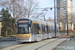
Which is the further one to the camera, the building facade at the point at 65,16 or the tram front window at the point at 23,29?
the building facade at the point at 65,16

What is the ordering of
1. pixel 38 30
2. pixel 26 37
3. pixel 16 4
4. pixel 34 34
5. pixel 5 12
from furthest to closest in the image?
pixel 5 12
pixel 16 4
pixel 38 30
pixel 34 34
pixel 26 37

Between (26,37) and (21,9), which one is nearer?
(26,37)

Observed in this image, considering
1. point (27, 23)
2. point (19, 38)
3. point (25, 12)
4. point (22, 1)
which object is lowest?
point (19, 38)

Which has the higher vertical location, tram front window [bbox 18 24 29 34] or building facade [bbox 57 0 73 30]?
building facade [bbox 57 0 73 30]

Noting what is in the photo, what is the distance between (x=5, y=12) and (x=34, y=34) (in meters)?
33.7

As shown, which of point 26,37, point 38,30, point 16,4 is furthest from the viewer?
point 16,4

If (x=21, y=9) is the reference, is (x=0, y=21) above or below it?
below

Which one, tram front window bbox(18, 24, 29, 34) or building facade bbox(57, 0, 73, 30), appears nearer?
tram front window bbox(18, 24, 29, 34)

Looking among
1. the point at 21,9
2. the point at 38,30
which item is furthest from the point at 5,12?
the point at 38,30

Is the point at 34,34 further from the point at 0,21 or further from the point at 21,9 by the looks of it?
the point at 0,21

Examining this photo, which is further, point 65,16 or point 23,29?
point 65,16

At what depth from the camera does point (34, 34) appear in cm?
2225

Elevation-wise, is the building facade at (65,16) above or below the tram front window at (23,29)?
above

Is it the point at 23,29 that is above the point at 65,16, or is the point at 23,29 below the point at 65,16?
below
